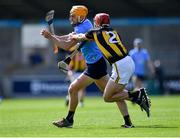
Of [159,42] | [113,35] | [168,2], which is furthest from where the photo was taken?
[159,42]

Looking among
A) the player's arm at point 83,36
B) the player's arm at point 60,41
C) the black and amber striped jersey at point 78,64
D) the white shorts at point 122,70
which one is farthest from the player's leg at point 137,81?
the white shorts at point 122,70

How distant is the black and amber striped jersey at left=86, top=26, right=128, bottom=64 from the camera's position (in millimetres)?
14938

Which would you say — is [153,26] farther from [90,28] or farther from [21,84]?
[90,28]

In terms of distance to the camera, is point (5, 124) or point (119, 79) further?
point (5, 124)

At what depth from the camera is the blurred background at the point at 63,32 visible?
38500 mm

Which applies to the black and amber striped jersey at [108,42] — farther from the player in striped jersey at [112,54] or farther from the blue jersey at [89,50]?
the blue jersey at [89,50]

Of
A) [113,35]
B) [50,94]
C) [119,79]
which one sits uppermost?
[113,35]

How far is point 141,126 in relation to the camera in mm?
15445

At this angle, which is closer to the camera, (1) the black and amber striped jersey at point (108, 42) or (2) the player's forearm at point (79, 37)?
(1) the black and amber striped jersey at point (108, 42)

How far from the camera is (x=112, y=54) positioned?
15008 mm

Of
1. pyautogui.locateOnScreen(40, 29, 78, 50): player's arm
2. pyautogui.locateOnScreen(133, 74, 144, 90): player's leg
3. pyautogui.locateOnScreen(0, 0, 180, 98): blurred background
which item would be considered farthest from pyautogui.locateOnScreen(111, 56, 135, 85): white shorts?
pyautogui.locateOnScreen(0, 0, 180, 98): blurred background

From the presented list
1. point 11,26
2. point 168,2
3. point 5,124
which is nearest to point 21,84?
point 11,26

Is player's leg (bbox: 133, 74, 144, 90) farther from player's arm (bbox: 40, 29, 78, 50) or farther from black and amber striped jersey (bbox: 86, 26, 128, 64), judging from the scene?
black and amber striped jersey (bbox: 86, 26, 128, 64)

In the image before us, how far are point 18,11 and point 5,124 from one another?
26600 mm
